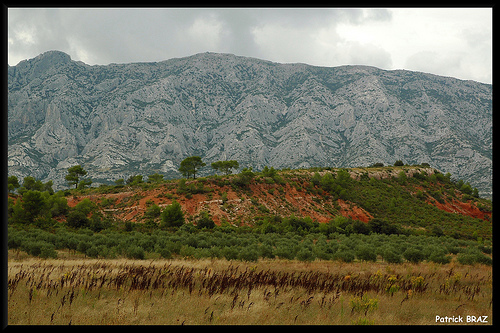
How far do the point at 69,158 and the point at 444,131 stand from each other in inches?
8804

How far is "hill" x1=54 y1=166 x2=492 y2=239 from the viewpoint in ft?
186

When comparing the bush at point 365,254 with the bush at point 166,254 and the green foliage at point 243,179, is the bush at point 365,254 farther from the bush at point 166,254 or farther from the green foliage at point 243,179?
the green foliage at point 243,179

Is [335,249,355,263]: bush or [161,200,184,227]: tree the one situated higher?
[335,249,355,263]: bush

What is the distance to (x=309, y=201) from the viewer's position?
71688mm

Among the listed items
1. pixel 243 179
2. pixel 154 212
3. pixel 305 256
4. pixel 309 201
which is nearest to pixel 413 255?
pixel 305 256

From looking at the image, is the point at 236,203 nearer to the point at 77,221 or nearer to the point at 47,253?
the point at 77,221

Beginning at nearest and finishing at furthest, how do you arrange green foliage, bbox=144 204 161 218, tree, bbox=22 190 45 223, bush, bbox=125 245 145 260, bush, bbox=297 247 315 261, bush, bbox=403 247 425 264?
bush, bbox=125 245 145 260, bush, bbox=297 247 315 261, bush, bbox=403 247 425 264, tree, bbox=22 190 45 223, green foliage, bbox=144 204 161 218

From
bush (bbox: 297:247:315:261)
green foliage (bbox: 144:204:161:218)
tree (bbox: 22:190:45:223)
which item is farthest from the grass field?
green foliage (bbox: 144:204:161:218)

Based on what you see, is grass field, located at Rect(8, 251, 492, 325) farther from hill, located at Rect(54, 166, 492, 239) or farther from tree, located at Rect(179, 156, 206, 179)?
tree, located at Rect(179, 156, 206, 179)

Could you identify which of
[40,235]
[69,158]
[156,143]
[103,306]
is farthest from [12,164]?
[103,306]

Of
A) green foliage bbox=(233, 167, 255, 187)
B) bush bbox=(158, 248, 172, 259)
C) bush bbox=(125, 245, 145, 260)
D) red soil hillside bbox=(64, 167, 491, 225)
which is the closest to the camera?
bush bbox=(125, 245, 145, 260)
